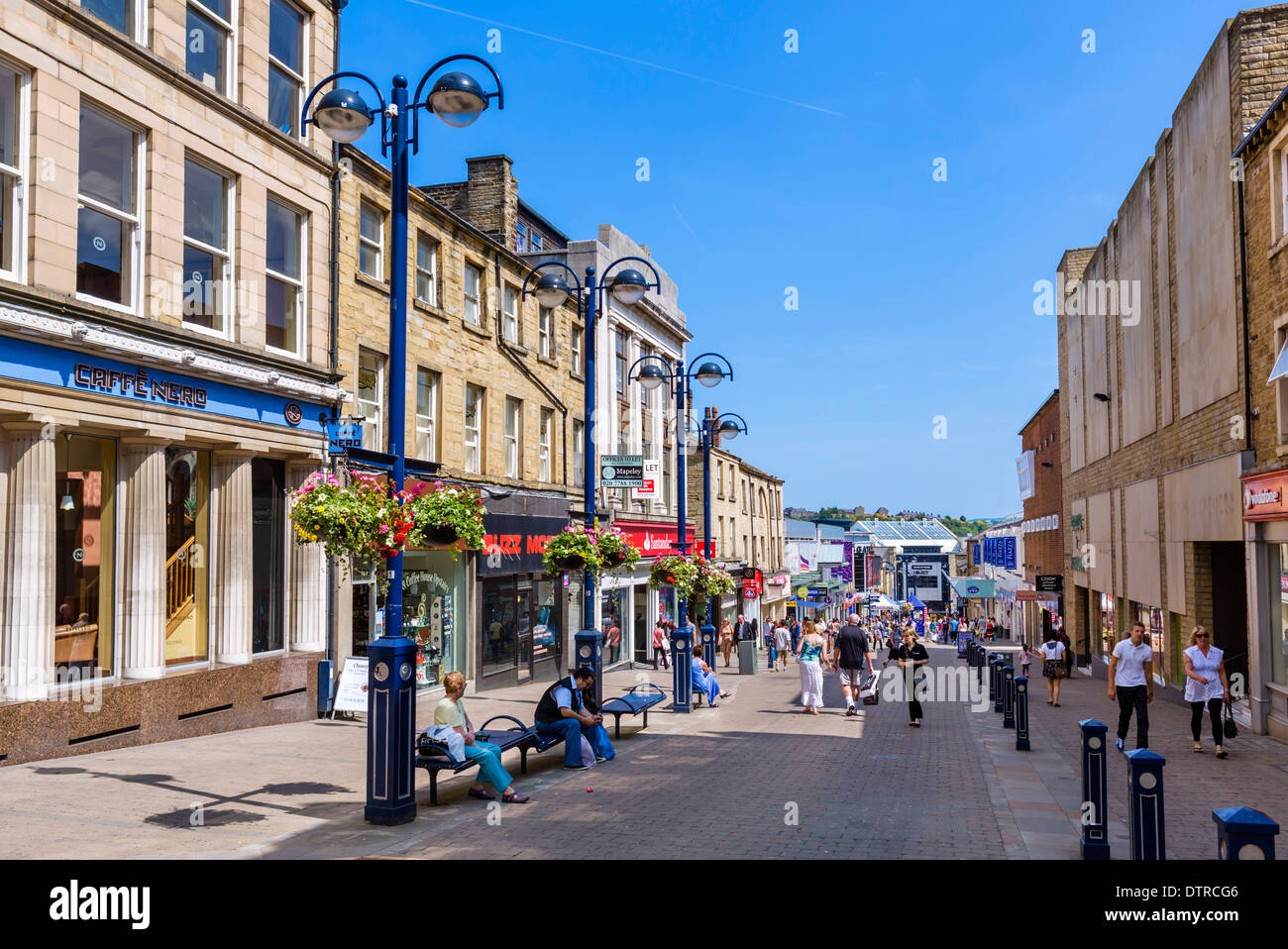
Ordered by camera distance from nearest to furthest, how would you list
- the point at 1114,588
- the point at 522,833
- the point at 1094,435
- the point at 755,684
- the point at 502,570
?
the point at 522,833
the point at 502,570
the point at 755,684
the point at 1114,588
the point at 1094,435

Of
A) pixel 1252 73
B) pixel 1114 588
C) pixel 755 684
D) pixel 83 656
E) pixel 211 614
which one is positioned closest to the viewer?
pixel 83 656

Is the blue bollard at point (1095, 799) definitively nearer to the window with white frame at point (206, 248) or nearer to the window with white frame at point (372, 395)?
the window with white frame at point (206, 248)

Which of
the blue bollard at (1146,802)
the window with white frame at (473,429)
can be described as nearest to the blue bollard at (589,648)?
the window with white frame at (473,429)

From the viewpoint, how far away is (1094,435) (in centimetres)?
3103

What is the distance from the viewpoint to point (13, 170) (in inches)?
435

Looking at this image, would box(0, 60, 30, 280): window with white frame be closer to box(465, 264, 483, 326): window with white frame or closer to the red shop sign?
box(465, 264, 483, 326): window with white frame

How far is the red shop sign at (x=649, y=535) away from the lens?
3182 cm

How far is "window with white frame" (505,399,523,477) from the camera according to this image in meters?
24.3

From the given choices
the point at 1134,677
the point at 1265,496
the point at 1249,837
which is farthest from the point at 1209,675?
the point at 1249,837

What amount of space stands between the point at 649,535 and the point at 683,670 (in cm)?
1594

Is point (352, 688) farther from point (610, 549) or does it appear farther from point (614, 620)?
point (614, 620)

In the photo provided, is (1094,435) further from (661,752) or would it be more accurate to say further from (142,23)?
(142,23)

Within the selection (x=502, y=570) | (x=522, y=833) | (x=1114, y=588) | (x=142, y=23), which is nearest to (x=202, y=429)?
(x=142, y=23)
